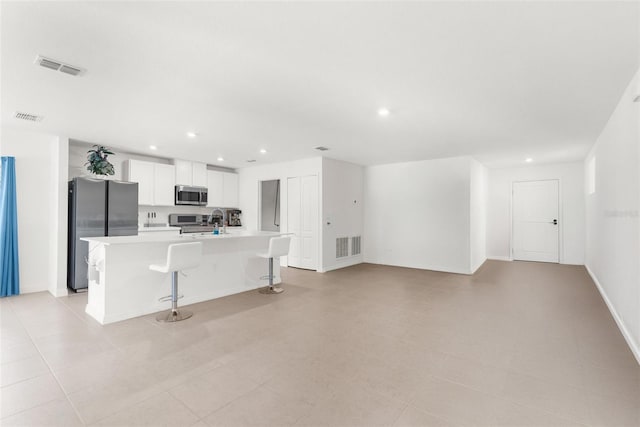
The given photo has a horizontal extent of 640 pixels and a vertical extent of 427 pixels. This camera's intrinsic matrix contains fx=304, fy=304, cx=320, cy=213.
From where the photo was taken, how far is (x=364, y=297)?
4.73m

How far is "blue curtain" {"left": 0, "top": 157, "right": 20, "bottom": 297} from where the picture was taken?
462cm

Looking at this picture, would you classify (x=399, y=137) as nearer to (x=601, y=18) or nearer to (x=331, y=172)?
(x=331, y=172)

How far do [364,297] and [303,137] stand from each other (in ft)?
9.03

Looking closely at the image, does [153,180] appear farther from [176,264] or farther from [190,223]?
[176,264]

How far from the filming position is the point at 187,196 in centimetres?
705

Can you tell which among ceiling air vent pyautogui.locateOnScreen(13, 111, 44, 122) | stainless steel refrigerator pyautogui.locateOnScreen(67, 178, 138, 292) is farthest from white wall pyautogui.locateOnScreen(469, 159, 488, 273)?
ceiling air vent pyautogui.locateOnScreen(13, 111, 44, 122)

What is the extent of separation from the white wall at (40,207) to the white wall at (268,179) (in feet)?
12.9

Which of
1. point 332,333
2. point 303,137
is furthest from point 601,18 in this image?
point 303,137

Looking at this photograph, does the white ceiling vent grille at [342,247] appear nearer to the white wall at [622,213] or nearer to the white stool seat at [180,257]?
the white stool seat at [180,257]

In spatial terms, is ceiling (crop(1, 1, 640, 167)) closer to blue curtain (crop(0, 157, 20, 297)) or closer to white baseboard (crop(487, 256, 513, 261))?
blue curtain (crop(0, 157, 20, 297))

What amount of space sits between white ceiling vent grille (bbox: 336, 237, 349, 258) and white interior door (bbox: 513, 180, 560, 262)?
4.68 meters

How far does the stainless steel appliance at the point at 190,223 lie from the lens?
7.00m

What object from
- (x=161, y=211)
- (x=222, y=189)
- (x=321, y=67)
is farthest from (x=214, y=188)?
(x=321, y=67)

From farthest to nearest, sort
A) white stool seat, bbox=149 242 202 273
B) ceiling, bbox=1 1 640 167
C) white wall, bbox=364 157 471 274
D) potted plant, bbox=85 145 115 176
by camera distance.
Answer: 1. white wall, bbox=364 157 471 274
2. potted plant, bbox=85 145 115 176
3. white stool seat, bbox=149 242 202 273
4. ceiling, bbox=1 1 640 167
